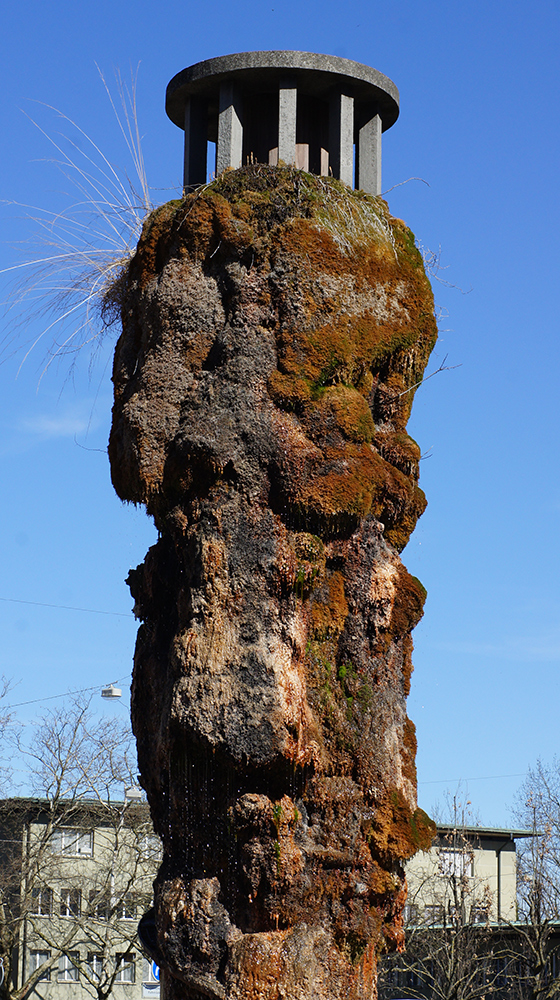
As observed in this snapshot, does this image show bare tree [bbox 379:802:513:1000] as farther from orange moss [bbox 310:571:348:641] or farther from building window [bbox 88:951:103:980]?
orange moss [bbox 310:571:348:641]

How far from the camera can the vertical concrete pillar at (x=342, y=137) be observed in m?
6.49

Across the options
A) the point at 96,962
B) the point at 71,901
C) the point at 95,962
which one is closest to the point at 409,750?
the point at 71,901

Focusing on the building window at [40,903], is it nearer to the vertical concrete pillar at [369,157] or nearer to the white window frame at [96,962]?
the white window frame at [96,962]

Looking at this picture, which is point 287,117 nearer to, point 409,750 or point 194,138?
point 194,138

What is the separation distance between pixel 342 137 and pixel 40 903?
24.5m

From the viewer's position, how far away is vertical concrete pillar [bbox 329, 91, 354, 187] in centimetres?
649

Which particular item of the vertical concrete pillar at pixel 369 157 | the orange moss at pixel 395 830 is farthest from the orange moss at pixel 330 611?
the vertical concrete pillar at pixel 369 157

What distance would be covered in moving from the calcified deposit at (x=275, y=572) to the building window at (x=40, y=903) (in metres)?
22.7

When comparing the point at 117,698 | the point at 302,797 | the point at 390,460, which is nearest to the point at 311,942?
the point at 302,797

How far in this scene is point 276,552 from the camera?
543 cm

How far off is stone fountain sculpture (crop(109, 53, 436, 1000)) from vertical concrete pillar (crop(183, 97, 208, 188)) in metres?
0.38

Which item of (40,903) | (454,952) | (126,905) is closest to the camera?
(454,952)

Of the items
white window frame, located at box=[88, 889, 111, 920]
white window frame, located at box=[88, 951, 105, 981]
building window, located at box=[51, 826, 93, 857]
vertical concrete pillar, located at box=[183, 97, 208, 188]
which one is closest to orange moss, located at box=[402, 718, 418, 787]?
vertical concrete pillar, located at box=[183, 97, 208, 188]

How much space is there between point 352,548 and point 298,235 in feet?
5.32
